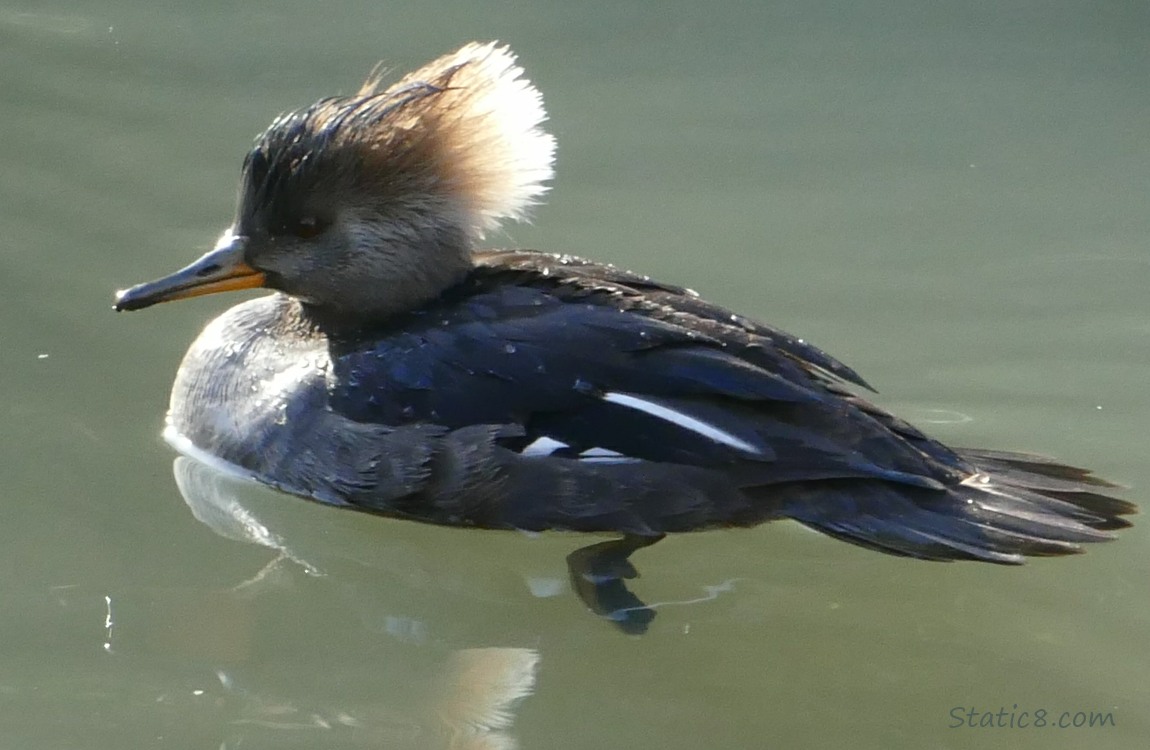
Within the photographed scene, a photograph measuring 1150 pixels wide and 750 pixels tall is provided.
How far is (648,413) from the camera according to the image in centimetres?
450

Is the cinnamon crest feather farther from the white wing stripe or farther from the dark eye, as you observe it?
the white wing stripe

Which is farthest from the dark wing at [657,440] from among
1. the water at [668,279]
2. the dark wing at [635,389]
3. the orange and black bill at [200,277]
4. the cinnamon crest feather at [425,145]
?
the orange and black bill at [200,277]

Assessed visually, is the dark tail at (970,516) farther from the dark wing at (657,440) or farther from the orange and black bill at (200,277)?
the orange and black bill at (200,277)

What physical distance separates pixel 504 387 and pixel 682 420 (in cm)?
53

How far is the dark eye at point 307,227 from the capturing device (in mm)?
4988

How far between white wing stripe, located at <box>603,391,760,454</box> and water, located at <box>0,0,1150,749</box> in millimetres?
504

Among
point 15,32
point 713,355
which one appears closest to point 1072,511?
point 713,355

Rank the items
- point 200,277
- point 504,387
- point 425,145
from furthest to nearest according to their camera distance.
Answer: point 200,277 → point 425,145 → point 504,387

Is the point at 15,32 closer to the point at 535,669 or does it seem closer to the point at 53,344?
the point at 53,344

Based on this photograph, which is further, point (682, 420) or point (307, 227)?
point (307, 227)

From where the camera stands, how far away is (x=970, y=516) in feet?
14.5

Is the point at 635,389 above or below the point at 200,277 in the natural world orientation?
below

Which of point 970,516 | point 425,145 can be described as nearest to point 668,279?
point 425,145

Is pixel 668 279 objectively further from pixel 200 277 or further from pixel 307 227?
pixel 200 277
